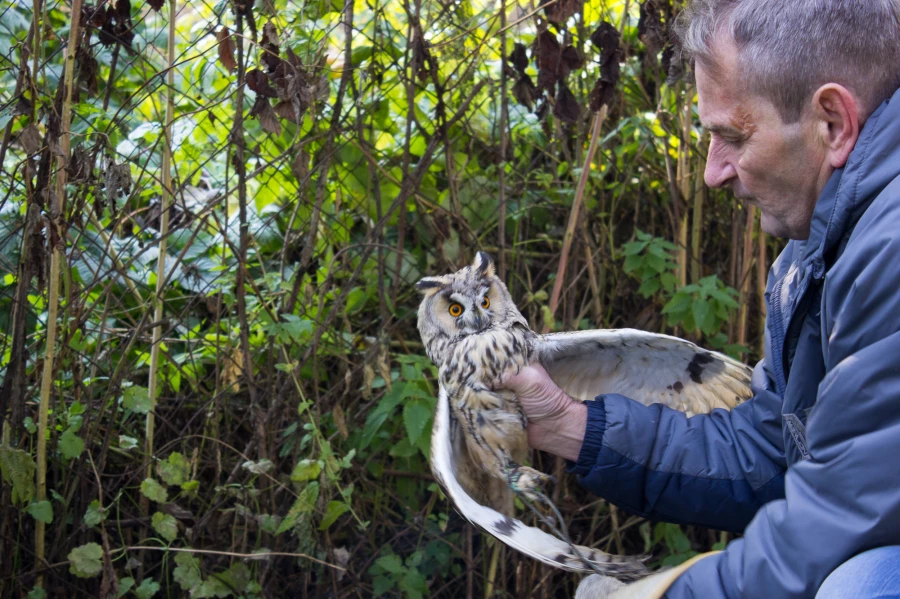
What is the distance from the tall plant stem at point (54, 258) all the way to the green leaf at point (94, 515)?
136 millimetres

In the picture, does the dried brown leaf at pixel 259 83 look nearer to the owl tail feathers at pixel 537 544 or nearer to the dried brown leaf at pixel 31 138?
the dried brown leaf at pixel 31 138

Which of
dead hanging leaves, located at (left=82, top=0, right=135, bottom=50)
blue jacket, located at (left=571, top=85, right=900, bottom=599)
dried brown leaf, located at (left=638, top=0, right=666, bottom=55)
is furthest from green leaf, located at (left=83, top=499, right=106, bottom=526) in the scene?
dried brown leaf, located at (left=638, top=0, right=666, bottom=55)

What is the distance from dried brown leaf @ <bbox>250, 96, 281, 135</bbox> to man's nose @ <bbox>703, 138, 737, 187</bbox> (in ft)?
3.80

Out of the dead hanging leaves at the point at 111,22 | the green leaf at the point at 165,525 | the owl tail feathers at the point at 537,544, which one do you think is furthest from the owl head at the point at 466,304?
the dead hanging leaves at the point at 111,22

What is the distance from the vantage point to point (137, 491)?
2.60m

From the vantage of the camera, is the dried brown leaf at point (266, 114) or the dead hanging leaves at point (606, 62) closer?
the dried brown leaf at point (266, 114)

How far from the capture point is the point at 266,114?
214cm

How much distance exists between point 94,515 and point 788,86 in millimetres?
2059

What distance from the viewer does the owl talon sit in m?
1.83

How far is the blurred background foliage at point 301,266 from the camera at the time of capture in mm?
2266

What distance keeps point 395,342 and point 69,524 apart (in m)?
1.17

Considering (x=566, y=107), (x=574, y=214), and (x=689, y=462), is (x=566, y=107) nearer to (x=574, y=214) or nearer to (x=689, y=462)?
(x=574, y=214)

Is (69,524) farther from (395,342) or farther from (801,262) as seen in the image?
(801,262)

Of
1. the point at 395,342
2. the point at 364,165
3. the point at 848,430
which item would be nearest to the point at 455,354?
the point at 395,342
